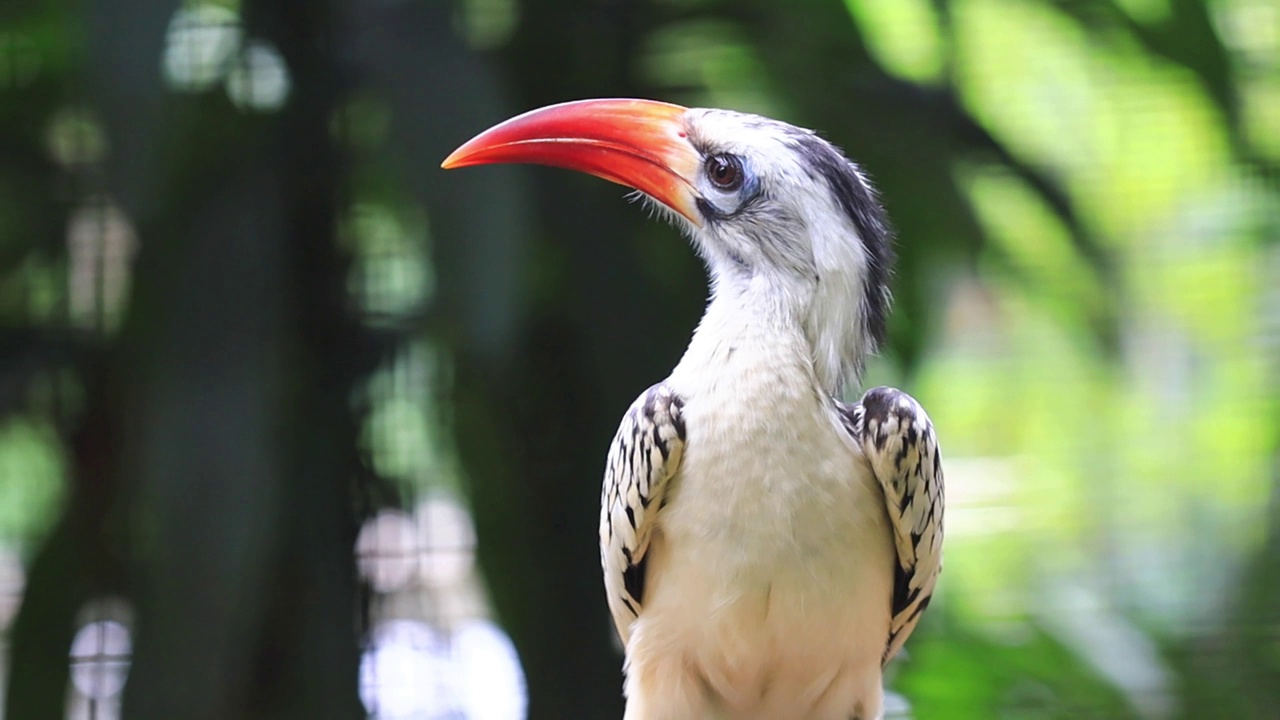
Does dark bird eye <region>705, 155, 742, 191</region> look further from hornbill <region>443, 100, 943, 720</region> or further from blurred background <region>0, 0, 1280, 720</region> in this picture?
blurred background <region>0, 0, 1280, 720</region>

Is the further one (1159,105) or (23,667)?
(1159,105)

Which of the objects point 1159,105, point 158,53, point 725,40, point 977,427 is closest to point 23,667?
point 158,53

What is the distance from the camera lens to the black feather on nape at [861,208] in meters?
1.07

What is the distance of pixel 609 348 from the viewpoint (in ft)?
5.53

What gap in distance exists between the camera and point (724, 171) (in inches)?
43.5

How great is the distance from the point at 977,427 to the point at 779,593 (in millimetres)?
1325

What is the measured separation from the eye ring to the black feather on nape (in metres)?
0.05

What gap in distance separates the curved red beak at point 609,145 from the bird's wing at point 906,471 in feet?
0.75

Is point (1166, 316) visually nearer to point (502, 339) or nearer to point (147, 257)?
point (502, 339)

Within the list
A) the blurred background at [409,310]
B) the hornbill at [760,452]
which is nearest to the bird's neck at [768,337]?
the hornbill at [760,452]

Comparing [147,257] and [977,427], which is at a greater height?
[147,257]

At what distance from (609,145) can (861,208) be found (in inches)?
8.4

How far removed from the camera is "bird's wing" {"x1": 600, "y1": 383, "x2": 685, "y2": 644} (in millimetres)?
1009

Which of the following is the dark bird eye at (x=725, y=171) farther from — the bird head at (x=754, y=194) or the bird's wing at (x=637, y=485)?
the bird's wing at (x=637, y=485)
